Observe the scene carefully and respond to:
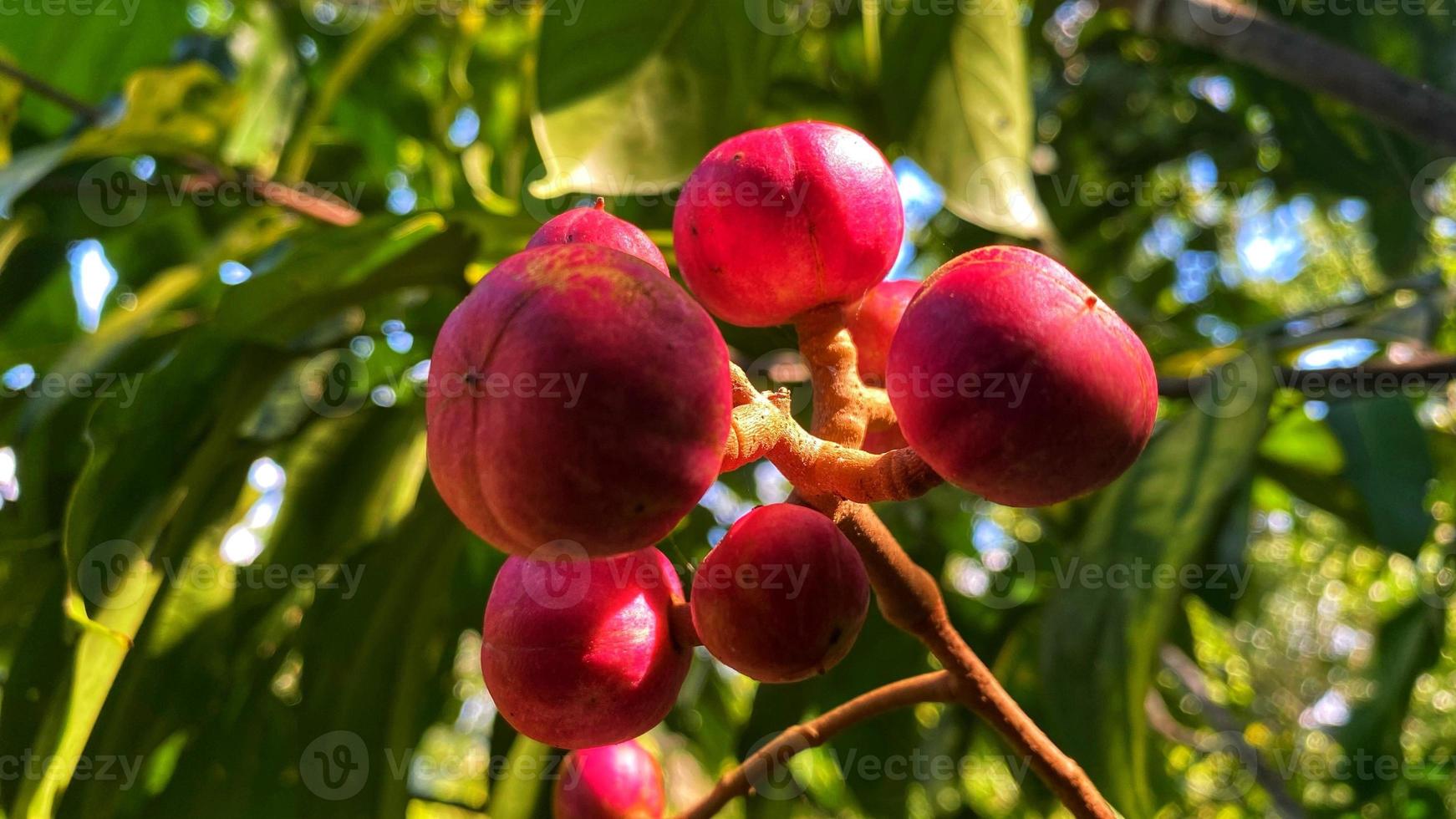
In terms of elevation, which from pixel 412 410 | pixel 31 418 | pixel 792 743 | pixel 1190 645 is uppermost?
pixel 792 743

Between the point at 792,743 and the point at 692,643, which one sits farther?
the point at 792,743

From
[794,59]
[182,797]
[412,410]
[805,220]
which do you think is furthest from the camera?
[794,59]

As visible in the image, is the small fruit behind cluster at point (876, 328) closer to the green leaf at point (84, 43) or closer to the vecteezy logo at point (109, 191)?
the vecteezy logo at point (109, 191)

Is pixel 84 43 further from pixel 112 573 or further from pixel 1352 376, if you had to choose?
pixel 1352 376

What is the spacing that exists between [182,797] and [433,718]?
0.43 meters

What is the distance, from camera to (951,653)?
753 millimetres

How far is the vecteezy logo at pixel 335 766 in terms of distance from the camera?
143cm


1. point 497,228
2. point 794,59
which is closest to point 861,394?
point 497,228

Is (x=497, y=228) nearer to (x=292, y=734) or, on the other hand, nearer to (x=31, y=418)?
(x=31, y=418)

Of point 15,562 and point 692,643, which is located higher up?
point 692,643
